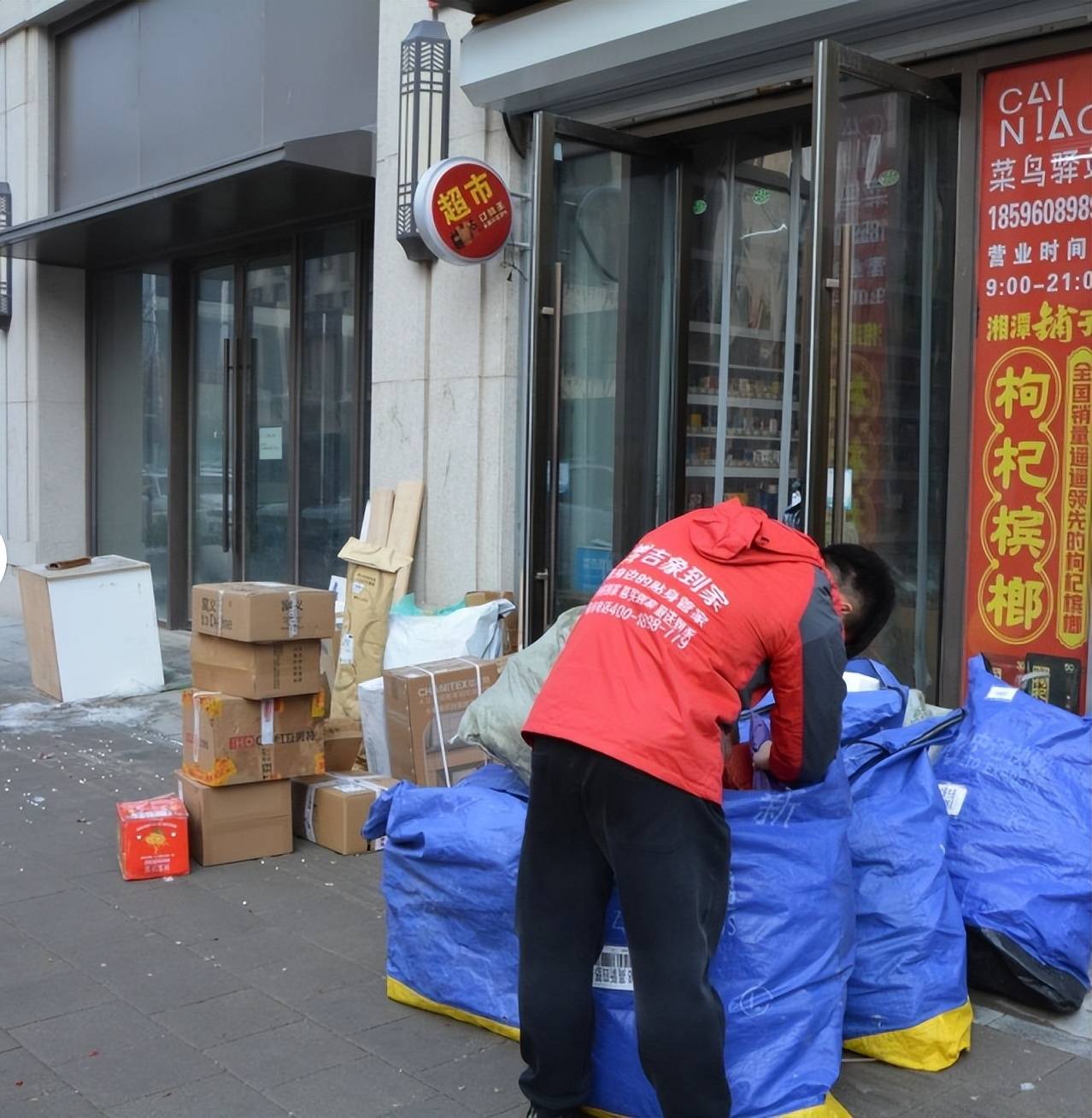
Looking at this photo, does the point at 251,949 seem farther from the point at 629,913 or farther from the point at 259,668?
the point at 629,913

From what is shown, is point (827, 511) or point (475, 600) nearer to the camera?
point (827, 511)

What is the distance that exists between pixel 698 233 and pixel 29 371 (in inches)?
285

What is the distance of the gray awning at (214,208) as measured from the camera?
7.78 m

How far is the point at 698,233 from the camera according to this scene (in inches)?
281

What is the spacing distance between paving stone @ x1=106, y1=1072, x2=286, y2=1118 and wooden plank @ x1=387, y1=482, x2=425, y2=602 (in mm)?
4124

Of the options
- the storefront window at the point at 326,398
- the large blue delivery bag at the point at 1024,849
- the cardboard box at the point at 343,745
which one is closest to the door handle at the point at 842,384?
the large blue delivery bag at the point at 1024,849

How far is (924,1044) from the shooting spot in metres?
3.54

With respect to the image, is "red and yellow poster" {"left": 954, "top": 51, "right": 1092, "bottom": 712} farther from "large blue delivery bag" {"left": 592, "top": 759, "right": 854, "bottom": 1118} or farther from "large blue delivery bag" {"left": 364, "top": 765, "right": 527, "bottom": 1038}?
"large blue delivery bag" {"left": 364, "top": 765, "right": 527, "bottom": 1038}

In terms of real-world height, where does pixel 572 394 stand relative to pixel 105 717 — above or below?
above

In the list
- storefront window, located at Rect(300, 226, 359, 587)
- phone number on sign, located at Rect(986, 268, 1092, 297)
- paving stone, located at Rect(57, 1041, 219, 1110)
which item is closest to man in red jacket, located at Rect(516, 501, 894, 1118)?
paving stone, located at Rect(57, 1041, 219, 1110)

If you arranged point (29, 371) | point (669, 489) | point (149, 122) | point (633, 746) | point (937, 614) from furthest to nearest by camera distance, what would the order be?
point (29, 371) → point (149, 122) → point (669, 489) → point (937, 614) → point (633, 746)

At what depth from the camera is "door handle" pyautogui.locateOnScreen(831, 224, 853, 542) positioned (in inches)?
205

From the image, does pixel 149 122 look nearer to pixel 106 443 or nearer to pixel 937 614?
pixel 106 443

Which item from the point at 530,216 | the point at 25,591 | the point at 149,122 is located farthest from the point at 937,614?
the point at 149,122
